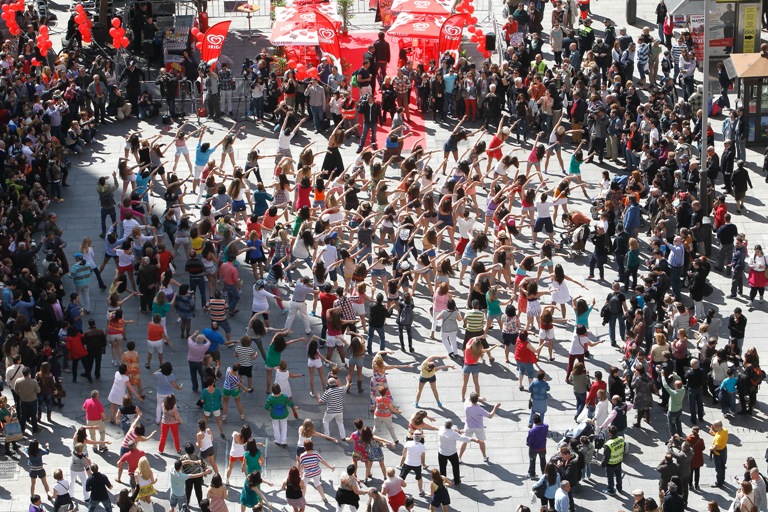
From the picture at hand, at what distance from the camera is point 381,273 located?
30.7m

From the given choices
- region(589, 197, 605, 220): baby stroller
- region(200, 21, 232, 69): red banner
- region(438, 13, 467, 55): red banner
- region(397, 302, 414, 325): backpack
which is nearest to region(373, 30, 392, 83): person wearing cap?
region(438, 13, 467, 55): red banner

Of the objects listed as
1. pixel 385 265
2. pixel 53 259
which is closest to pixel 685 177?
pixel 385 265

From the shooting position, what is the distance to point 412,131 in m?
40.2

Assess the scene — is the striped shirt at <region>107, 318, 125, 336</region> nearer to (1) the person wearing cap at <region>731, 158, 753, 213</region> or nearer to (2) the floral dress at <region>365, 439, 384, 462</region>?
(2) the floral dress at <region>365, 439, 384, 462</region>

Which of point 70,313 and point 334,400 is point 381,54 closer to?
point 70,313

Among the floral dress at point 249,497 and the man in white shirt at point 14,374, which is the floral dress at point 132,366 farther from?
the floral dress at point 249,497

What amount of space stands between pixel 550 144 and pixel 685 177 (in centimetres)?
381

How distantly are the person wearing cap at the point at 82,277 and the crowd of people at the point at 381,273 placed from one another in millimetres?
47

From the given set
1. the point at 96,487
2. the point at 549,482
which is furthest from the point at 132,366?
the point at 549,482

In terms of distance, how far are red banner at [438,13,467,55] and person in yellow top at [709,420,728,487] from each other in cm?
1961

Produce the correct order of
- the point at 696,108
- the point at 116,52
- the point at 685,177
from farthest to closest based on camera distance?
the point at 116,52 → the point at 696,108 → the point at 685,177

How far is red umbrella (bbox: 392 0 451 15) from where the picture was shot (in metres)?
44.0

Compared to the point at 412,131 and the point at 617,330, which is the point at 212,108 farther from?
the point at 617,330

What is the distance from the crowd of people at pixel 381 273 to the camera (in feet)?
84.4
